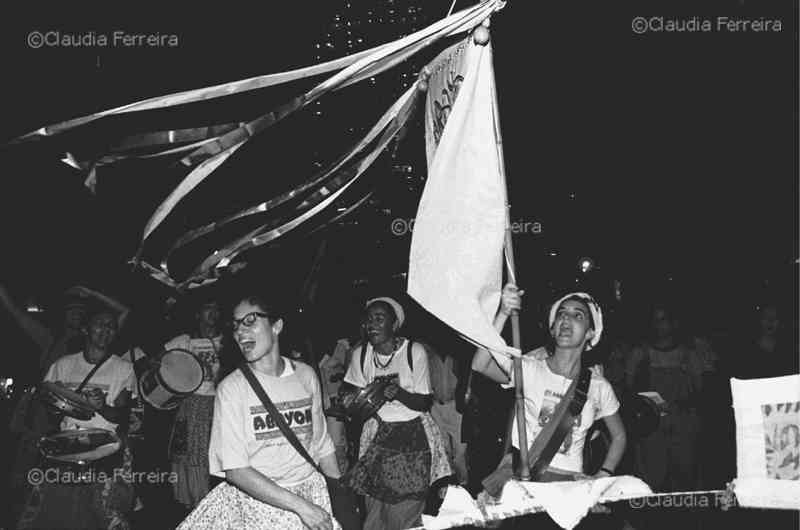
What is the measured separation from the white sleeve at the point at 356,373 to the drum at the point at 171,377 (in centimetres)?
125

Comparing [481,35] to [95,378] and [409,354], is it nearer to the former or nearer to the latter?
[409,354]

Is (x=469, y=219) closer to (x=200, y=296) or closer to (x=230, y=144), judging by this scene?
(x=230, y=144)

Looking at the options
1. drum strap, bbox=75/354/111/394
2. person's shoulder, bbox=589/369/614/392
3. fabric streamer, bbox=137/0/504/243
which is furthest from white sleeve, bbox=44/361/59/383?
person's shoulder, bbox=589/369/614/392

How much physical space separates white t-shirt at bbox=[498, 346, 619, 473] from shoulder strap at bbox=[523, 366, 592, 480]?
0.20ft

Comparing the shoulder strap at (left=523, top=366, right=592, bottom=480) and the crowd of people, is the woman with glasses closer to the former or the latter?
the crowd of people

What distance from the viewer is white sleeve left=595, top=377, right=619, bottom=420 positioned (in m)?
5.51

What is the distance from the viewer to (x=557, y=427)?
5125mm

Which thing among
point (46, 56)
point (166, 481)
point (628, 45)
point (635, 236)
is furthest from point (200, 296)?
point (635, 236)

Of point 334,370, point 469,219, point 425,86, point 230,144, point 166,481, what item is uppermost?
point 425,86

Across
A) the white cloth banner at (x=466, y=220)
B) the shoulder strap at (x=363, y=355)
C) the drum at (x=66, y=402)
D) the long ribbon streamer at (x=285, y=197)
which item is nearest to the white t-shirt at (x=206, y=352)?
the shoulder strap at (x=363, y=355)

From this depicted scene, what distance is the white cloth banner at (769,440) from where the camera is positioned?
375 centimetres

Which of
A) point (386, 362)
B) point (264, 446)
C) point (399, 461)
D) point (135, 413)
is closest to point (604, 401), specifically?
point (264, 446)

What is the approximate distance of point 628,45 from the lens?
12.6 m

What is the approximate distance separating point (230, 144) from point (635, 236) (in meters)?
11.5
